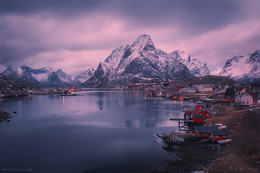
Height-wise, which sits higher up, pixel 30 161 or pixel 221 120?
pixel 221 120

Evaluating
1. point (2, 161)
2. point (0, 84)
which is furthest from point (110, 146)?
point (0, 84)

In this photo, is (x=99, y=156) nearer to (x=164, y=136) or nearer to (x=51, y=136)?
(x=164, y=136)

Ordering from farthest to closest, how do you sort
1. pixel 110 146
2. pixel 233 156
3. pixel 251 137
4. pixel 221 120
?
pixel 221 120, pixel 110 146, pixel 251 137, pixel 233 156

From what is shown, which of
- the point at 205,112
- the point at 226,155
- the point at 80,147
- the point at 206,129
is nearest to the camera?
the point at 226,155

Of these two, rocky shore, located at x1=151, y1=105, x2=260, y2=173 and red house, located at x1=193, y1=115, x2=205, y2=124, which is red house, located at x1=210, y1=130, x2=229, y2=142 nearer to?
rocky shore, located at x1=151, y1=105, x2=260, y2=173

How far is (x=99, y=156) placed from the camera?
64.1ft

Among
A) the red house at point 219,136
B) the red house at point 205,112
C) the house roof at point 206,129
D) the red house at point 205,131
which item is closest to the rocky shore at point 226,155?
the red house at point 219,136

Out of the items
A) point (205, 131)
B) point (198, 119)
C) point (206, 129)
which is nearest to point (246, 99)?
point (198, 119)

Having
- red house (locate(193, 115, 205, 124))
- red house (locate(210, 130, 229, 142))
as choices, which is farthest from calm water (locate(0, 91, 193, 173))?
red house (locate(210, 130, 229, 142))

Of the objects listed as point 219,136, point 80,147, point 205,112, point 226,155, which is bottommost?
point 80,147

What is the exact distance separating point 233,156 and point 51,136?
71.9 ft

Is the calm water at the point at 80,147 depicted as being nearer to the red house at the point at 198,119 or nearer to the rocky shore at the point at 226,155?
the rocky shore at the point at 226,155

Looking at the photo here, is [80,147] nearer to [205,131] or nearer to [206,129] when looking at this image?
[205,131]

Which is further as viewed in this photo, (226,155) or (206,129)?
(206,129)
